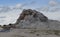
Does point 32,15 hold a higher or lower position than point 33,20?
higher

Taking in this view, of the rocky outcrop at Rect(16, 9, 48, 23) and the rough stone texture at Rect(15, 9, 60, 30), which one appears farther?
the rocky outcrop at Rect(16, 9, 48, 23)

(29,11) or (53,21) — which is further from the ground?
(29,11)

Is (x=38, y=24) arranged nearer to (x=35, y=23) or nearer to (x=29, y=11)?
(x=35, y=23)

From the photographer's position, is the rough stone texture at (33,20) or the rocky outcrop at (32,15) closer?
the rough stone texture at (33,20)

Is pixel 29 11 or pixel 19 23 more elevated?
pixel 29 11

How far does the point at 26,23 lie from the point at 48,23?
57.5ft

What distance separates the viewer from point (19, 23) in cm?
14788

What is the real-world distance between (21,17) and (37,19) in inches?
641

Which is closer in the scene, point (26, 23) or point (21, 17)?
point (26, 23)

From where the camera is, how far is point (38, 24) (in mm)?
138875

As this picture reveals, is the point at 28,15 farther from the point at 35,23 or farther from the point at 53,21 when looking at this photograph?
the point at 53,21

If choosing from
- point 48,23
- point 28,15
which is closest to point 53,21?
point 48,23

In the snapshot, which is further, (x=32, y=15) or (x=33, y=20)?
(x=32, y=15)

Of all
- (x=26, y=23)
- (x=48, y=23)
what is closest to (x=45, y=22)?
(x=48, y=23)
